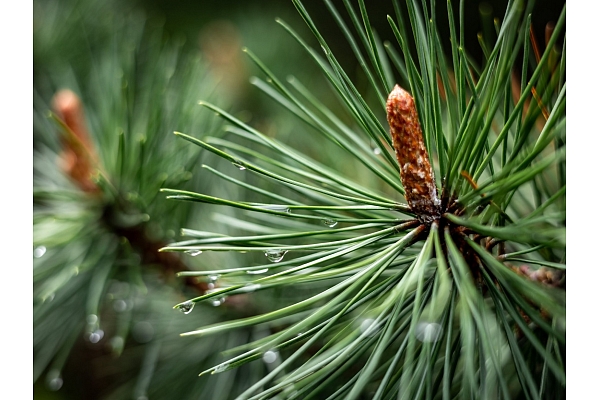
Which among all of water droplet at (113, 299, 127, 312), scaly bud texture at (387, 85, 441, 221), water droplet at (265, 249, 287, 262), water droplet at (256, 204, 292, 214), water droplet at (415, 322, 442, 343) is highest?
scaly bud texture at (387, 85, 441, 221)

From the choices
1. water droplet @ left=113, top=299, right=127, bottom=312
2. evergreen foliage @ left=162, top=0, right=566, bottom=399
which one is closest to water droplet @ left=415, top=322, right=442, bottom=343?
evergreen foliage @ left=162, top=0, right=566, bottom=399

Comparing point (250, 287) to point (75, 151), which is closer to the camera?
point (250, 287)

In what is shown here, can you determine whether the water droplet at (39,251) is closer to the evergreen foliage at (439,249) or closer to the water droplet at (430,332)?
the evergreen foliage at (439,249)

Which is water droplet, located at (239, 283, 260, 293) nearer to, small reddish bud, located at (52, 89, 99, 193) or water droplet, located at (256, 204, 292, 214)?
water droplet, located at (256, 204, 292, 214)

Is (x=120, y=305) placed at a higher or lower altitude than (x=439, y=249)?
lower

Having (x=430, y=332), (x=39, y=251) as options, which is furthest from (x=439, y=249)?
(x=39, y=251)

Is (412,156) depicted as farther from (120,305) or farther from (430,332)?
(120,305)
